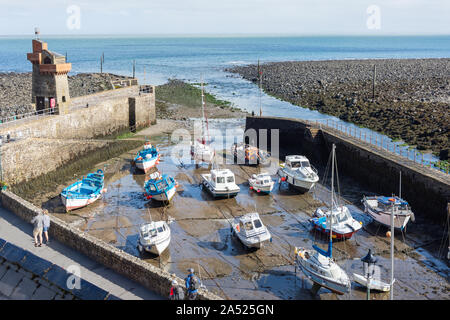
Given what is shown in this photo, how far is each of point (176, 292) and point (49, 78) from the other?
2756 cm

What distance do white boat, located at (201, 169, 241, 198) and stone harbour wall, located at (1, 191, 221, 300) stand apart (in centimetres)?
1103

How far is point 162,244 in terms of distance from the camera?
763 inches

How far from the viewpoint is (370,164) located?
2850cm

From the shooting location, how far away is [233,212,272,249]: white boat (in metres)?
19.7

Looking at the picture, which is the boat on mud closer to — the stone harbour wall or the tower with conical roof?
the tower with conical roof

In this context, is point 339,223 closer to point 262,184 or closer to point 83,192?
point 262,184

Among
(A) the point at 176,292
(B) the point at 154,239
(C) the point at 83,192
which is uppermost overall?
(A) the point at 176,292

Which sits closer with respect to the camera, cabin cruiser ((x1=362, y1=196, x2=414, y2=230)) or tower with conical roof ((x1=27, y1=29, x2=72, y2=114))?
cabin cruiser ((x1=362, y1=196, x2=414, y2=230))

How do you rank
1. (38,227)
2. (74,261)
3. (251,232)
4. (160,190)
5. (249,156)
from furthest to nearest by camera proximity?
1. (249,156)
2. (160,190)
3. (251,232)
4. (38,227)
5. (74,261)

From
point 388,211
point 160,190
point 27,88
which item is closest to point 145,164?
point 160,190

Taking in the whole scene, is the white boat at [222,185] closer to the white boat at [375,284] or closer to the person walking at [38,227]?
the white boat at [375,284]

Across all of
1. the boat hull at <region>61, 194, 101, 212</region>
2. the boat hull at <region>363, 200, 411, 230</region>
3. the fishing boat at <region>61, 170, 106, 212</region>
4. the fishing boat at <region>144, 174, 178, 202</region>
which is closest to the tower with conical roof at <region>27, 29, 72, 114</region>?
the fishing boat at <region>61, 170, 106, 212</region>
